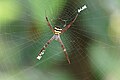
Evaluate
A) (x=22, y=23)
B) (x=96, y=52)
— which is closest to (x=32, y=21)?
(x=22, y=23)

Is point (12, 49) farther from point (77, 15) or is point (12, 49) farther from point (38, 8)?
point (77, 15)

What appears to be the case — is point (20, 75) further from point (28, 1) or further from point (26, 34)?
point (28, 1)

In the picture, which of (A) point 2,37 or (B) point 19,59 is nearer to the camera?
(B) point 19,59

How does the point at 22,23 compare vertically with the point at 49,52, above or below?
above

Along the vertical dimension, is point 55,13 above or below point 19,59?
above

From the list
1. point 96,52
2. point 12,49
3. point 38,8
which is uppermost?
point 38,8

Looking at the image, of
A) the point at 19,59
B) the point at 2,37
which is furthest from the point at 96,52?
the point at 2,37
